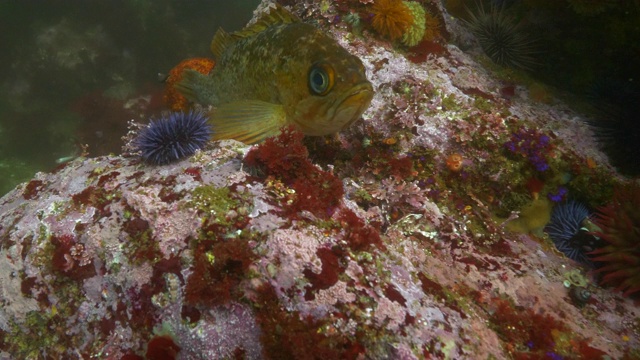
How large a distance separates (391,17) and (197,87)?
3.14 meters

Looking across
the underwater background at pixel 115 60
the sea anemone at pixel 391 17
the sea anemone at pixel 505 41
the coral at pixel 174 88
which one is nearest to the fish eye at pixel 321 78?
the sea anemone at pixel 391 17

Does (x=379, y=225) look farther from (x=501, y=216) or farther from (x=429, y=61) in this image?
(x=429, y=61)

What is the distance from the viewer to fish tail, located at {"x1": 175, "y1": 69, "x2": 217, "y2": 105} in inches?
209

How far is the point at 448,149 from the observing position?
14.6ft

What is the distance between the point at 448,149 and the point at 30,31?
11.7 meters

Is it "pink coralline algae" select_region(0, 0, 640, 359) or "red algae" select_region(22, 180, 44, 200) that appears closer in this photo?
"pink coralline algae" select_region(0, 0, 640, 359)

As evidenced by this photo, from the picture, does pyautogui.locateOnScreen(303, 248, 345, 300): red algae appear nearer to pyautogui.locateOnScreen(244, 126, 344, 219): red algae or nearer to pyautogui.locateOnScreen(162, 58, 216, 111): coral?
pyautogui.locateOnScreen(244, 126, 344, 219): red algae

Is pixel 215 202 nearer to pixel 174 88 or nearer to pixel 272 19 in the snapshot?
pixel 272 19

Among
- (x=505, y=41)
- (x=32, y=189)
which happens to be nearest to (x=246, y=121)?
(x=32, y=189)

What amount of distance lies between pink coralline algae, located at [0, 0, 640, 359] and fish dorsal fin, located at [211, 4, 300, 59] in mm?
2098

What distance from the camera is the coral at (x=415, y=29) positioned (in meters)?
5.26

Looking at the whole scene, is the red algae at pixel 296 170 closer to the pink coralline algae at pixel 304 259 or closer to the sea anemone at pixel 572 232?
the pink coralline algae at pixel 304 259

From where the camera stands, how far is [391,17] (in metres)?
5.09

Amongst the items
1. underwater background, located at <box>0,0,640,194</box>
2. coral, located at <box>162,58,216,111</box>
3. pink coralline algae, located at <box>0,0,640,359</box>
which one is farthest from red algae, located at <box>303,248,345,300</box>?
coral, located at <box>162,58,216,111</box>
